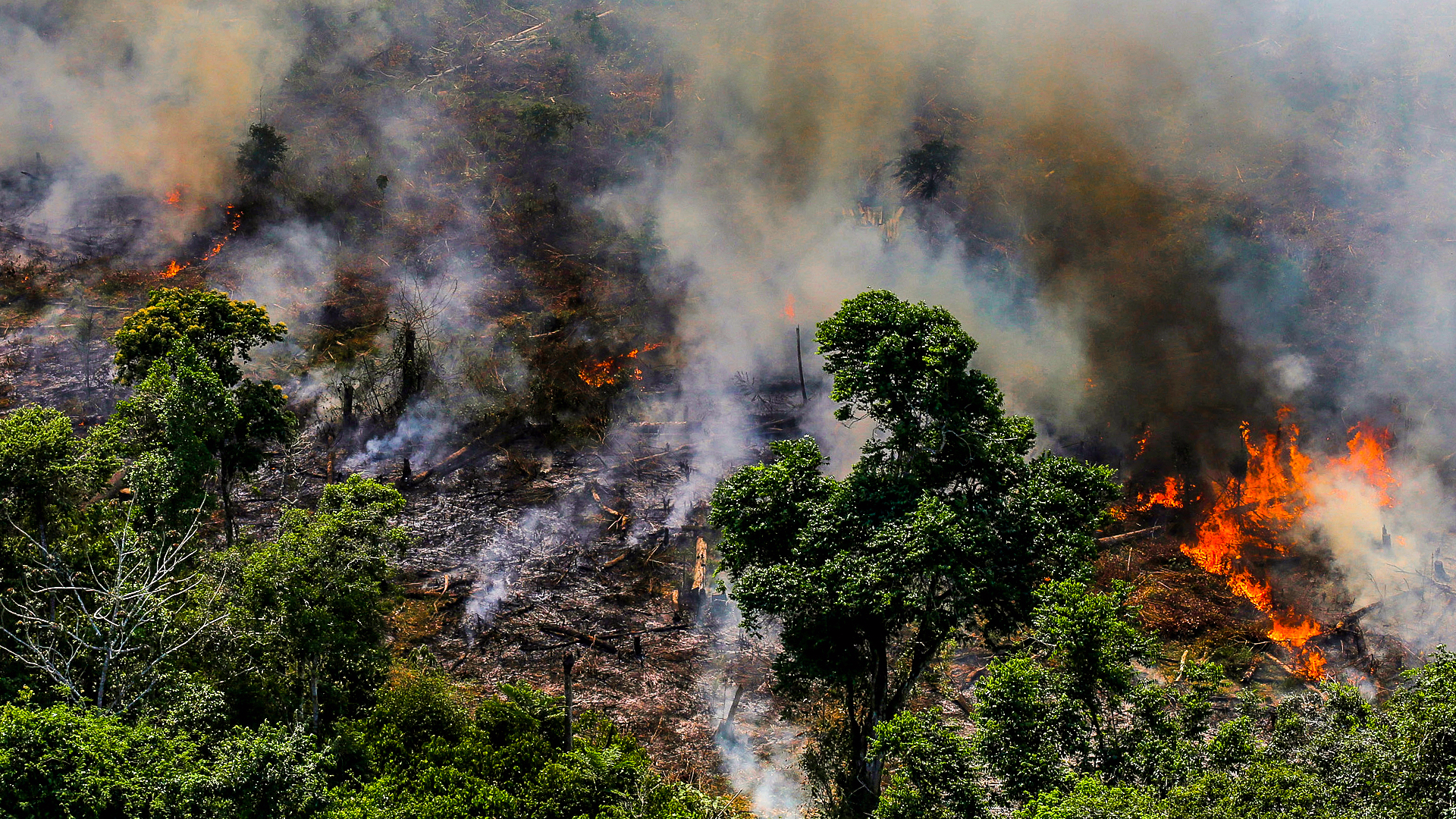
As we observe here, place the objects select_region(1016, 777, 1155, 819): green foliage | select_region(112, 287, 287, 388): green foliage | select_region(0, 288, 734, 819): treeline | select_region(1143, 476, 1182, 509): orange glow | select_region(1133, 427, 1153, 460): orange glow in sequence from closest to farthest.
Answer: select_region(1016, 777, 1155, 819): green foliage < select_region(0, 288, 734, 819): treeline < select_region(112, 287, 287, 388): green foliage < select_region(1143, 476, 1182, 509): orange glow < select_region(1133, 427, 1153, 460): orange glow

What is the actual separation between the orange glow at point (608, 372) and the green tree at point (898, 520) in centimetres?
1356

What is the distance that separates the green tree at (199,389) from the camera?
20.0 meters

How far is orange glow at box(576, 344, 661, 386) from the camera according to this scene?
102 feet

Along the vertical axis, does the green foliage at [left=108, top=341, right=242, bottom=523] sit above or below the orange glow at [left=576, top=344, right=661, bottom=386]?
below

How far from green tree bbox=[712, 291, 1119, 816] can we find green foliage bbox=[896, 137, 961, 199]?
19.7 meters

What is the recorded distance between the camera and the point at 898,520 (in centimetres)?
1684

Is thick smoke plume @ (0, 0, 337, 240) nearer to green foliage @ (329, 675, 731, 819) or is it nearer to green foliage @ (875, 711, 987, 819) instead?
green foliage @ (329, 675, 731, 819)

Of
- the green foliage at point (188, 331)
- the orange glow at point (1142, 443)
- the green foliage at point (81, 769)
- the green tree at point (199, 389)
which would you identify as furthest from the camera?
the orange glow at point (1142, 443)

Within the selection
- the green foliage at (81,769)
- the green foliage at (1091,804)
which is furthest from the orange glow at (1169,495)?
the green foliage at (81,769)

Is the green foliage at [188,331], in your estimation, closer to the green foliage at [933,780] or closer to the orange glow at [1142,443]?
the green foliage at [933,780]

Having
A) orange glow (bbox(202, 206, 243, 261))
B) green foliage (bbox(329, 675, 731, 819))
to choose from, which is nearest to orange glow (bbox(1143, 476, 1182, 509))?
green foliage (bbox(329, 675, 731, 819))

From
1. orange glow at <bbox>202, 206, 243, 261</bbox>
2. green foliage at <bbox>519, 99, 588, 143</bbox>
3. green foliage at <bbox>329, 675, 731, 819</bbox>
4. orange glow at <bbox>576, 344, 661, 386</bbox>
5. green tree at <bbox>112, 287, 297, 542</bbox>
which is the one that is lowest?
green foliage at <bbox>329, 675, 731, 819</bbox>

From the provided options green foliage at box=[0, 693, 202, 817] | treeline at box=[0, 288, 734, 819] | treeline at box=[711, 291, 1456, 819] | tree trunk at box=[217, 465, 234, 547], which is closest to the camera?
treeline at box=[711, 291, 1456, 819]

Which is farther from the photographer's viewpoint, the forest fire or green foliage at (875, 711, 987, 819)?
the forest fire
